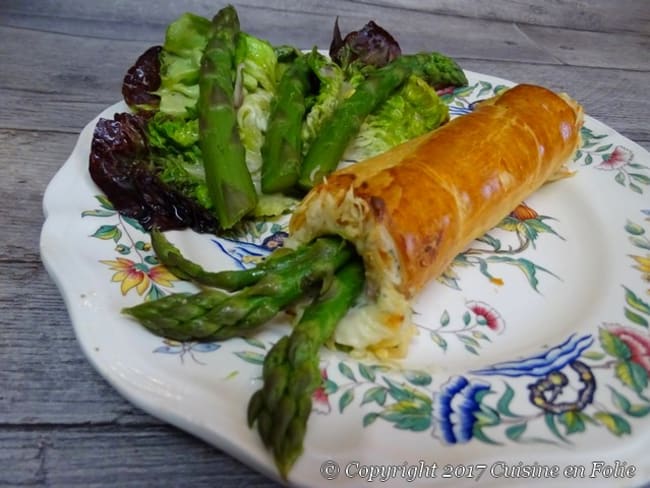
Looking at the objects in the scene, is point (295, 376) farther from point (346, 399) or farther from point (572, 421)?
point (572, 421)

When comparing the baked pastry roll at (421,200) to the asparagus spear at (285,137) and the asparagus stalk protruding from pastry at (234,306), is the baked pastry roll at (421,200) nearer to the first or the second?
the asparagus stalk protruding from pastry at (234,306)

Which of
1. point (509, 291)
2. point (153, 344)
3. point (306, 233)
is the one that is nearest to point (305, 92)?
point (306, 233)

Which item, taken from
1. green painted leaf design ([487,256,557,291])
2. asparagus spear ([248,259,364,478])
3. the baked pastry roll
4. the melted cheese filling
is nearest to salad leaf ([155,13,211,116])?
the baked pastry roll

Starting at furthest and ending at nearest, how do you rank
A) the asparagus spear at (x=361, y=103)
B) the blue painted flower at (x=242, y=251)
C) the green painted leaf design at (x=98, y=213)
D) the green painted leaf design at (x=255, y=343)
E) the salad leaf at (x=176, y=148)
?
the asparagus spear at (x=361, y=103), the salad leaf at (x=176, y=148), the blue painted flower at (x=242, y=251), the green painted leaf design at (x=98, y=213), the green painted leaf design at (x=255, y=343)

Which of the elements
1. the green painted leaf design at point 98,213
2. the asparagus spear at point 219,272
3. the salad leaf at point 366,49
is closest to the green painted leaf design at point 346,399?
the asparagus spear at point 219,272

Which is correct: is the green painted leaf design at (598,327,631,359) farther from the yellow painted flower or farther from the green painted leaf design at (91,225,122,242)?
the green painted leaf design at (91,225,122,242)

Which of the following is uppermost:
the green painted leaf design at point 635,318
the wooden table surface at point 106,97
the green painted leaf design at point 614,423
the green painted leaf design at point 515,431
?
the green painted leaf design at point 614,423

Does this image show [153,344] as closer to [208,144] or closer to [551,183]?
[208,144]

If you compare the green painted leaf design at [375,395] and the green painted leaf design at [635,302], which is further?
the green painted leaf design at [635,302]
